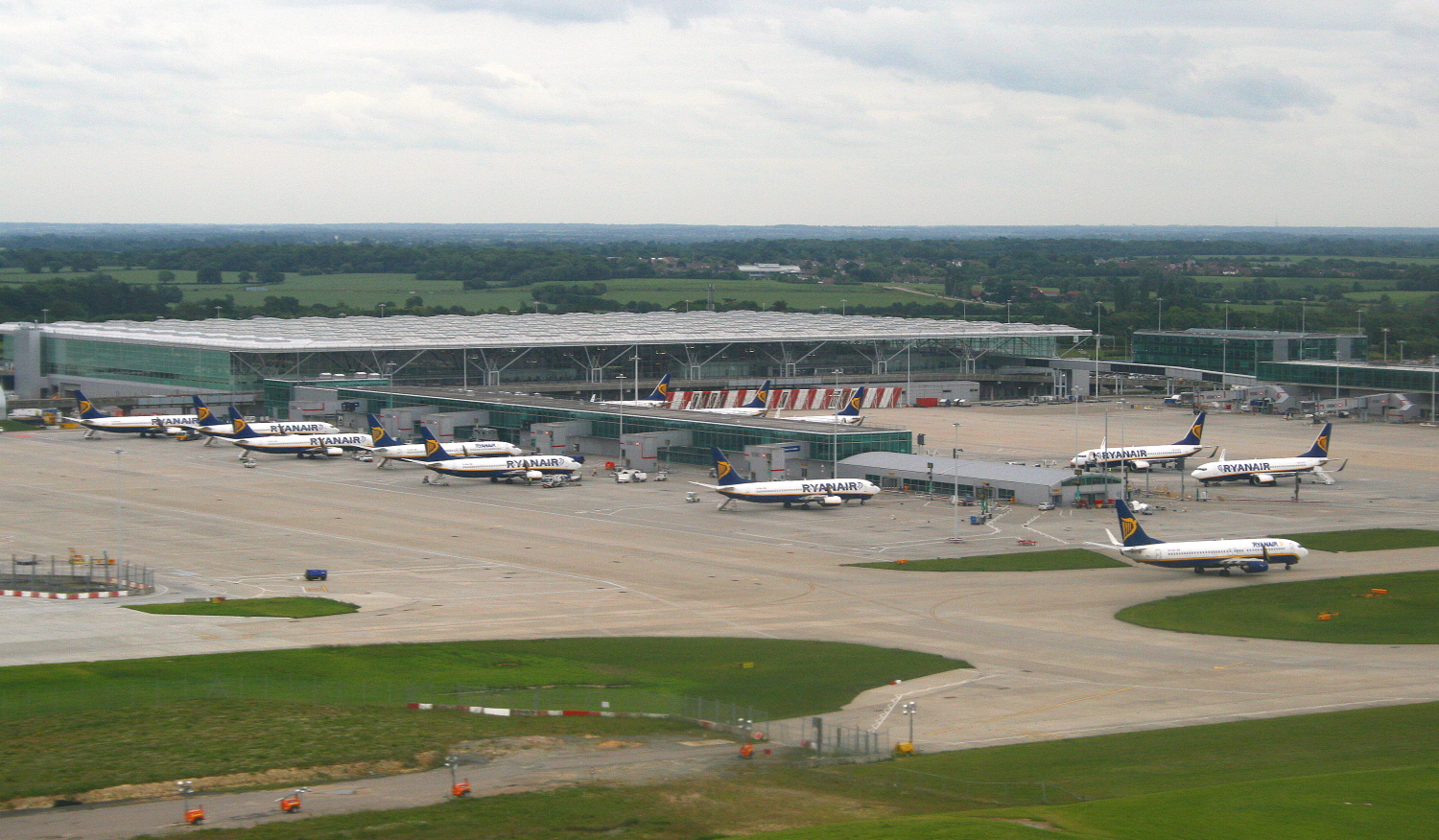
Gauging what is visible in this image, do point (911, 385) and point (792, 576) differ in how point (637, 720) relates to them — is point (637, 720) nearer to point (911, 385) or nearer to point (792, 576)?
point (792, 576)

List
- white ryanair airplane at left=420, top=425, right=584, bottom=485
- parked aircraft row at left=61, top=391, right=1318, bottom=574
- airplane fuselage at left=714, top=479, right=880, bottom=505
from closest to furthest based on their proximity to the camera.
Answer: parked aircraft row at left=61, top=391, right=1318, bottom=574 < airplane fuselage at left=714, top=479, right=880, bottom=505 < white ryanair airplane at left=420, top=425, right=584, bottom=485

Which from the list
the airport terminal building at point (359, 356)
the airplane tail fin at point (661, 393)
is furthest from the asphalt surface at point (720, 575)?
the airplane tail fin at point (661, 393)

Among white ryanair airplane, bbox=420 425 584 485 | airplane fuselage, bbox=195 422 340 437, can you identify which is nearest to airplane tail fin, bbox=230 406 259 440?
airplane fuselage, bbox=195 422 340 437

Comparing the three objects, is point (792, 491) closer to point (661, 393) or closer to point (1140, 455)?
point (1140, 455)

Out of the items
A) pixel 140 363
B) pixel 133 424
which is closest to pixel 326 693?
pixel 133 424

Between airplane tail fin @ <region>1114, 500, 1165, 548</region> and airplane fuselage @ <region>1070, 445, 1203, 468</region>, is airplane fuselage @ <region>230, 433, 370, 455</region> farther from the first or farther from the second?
airplane tail fin @ <region>1114, 500, 1165, 548</region>

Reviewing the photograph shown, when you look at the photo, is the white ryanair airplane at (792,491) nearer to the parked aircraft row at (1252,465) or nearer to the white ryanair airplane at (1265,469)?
the parked aircraft row at (1252,465)
